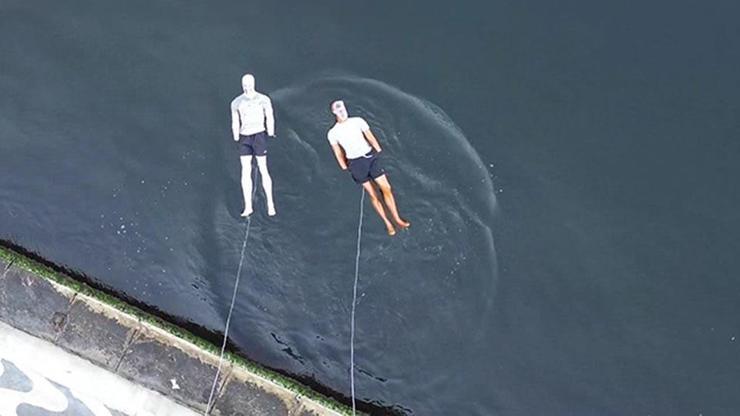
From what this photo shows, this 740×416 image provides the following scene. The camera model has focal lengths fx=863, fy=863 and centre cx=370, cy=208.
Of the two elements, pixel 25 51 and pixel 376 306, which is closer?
pixel 376 306

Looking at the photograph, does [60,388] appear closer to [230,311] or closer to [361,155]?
[230,311]

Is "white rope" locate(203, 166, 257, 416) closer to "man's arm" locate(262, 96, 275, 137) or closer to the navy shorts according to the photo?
the navy shorts

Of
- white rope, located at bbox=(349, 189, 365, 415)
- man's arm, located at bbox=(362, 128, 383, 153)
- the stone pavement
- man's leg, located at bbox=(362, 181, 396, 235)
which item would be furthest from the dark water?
the stone pavement

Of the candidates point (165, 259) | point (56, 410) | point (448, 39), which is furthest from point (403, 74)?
point (56, 410)

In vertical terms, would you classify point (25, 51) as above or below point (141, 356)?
above

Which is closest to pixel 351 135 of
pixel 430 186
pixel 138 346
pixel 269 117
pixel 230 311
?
pixel 269 117

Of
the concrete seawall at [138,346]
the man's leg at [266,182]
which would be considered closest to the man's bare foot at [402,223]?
the man's leg at [266,182]

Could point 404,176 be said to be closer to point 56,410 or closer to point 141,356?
point 141,356
